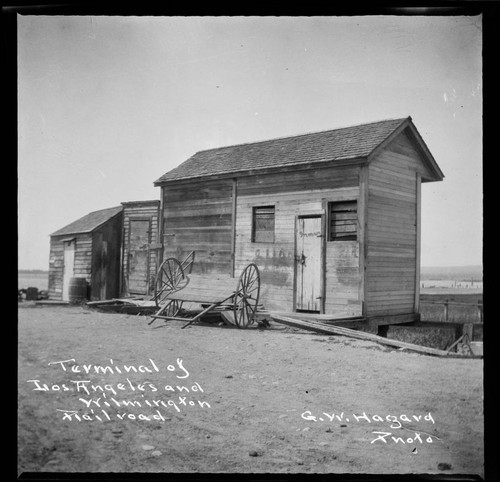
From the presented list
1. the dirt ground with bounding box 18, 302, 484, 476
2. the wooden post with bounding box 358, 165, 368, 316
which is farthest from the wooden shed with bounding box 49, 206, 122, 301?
the wooden post with bounding box 358, 165, 368, 316

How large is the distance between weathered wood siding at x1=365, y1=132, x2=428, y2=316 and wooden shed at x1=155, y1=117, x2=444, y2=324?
0.06 ft

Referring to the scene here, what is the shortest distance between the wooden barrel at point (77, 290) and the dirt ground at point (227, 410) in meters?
1.51

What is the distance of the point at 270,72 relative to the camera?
5.23m

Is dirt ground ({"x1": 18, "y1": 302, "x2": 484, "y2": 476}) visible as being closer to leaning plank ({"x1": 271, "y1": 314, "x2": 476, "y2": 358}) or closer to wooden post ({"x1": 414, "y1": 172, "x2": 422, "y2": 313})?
leaning plank ({"x1": 271, "y1": 314, "x2": 476, "y2": 358})

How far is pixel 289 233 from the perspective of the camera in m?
7.93

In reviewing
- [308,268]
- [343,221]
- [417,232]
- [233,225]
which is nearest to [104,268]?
[233,225]

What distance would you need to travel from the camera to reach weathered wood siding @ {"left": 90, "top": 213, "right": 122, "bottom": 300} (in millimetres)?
8109

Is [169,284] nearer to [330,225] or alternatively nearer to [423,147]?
[330,225]

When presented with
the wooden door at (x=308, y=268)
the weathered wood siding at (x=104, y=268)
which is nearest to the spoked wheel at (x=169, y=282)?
the weathered wood siding at (x=104, y=268)

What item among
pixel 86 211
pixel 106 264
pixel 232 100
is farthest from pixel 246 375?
pixel 106 264

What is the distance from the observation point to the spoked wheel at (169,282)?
713cm

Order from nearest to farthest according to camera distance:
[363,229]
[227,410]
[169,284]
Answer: [227,410]
[169,284]
[363,229]

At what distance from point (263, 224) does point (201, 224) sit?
3.73 feet

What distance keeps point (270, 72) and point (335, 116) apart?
0.94 metres
